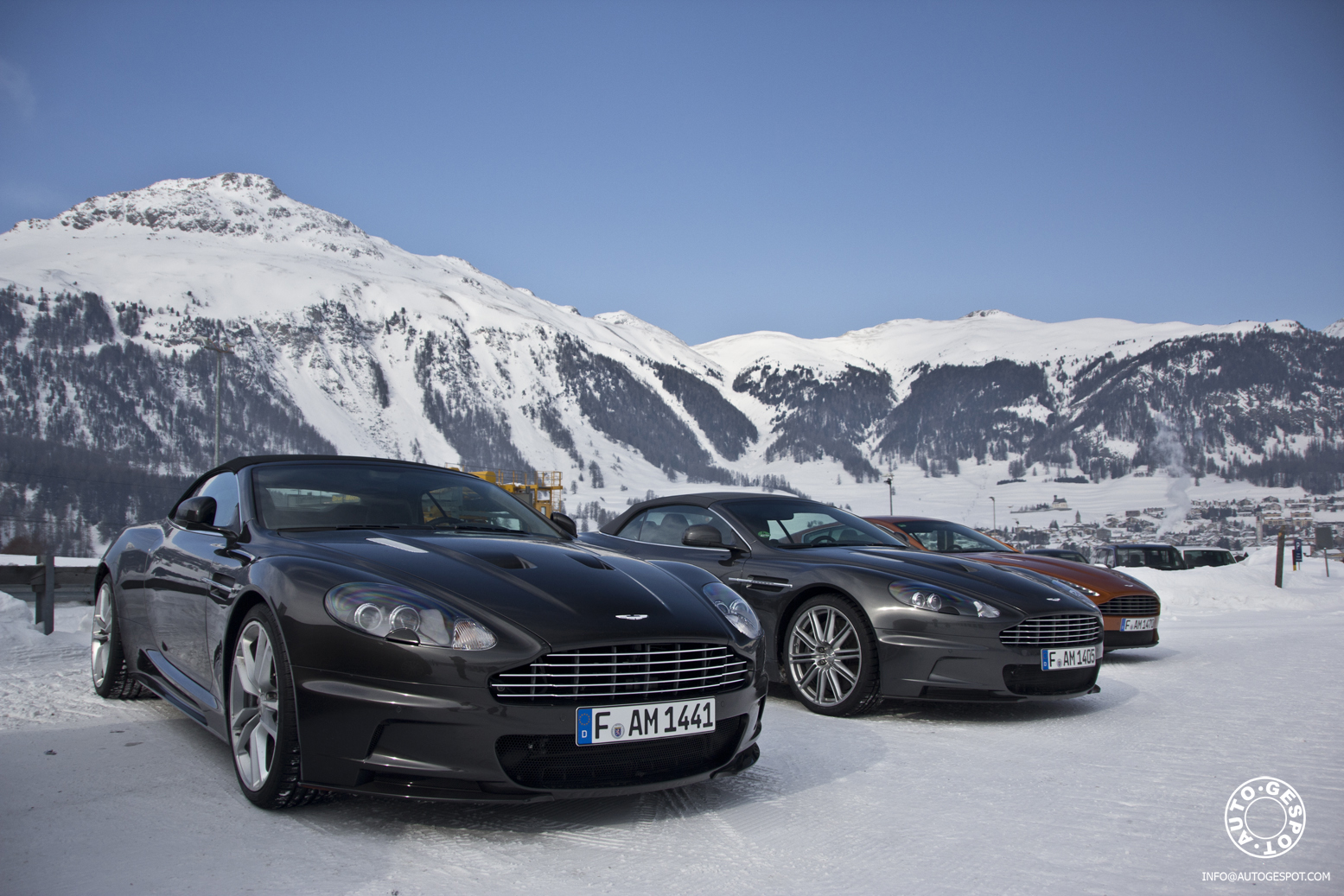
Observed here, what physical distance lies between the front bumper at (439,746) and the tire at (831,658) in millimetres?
2491

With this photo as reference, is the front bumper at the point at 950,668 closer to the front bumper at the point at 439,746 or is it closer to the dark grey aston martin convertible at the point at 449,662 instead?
the dark grey aston martin convertible at the point at 449,662

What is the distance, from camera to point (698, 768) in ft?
11.2

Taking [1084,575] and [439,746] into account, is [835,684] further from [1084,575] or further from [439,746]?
[1084,575]

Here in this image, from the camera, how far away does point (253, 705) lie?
353 cm

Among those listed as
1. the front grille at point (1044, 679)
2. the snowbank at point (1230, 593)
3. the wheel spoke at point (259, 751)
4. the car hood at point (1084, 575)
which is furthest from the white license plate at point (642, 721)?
the snowbank at point (1230, 593)

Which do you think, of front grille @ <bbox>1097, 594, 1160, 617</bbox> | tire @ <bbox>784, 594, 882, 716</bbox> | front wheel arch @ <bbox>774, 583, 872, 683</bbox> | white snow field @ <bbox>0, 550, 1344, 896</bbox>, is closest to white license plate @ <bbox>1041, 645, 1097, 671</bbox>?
white snow field @ <bbox>0, 550, 1344, 896</bbox>

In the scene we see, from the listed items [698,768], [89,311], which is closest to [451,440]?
[89,311]

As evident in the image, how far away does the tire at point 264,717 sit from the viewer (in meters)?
3.25

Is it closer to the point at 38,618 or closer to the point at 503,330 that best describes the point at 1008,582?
the point at 38,618

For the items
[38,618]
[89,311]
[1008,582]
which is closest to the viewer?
[1008,582]

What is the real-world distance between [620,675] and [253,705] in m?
1.42

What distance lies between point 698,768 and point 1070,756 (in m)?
2.21

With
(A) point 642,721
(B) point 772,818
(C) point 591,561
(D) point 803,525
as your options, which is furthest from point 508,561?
(D) point 803,525

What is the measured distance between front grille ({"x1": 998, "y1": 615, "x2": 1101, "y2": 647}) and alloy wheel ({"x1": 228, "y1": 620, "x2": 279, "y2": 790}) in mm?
3781
